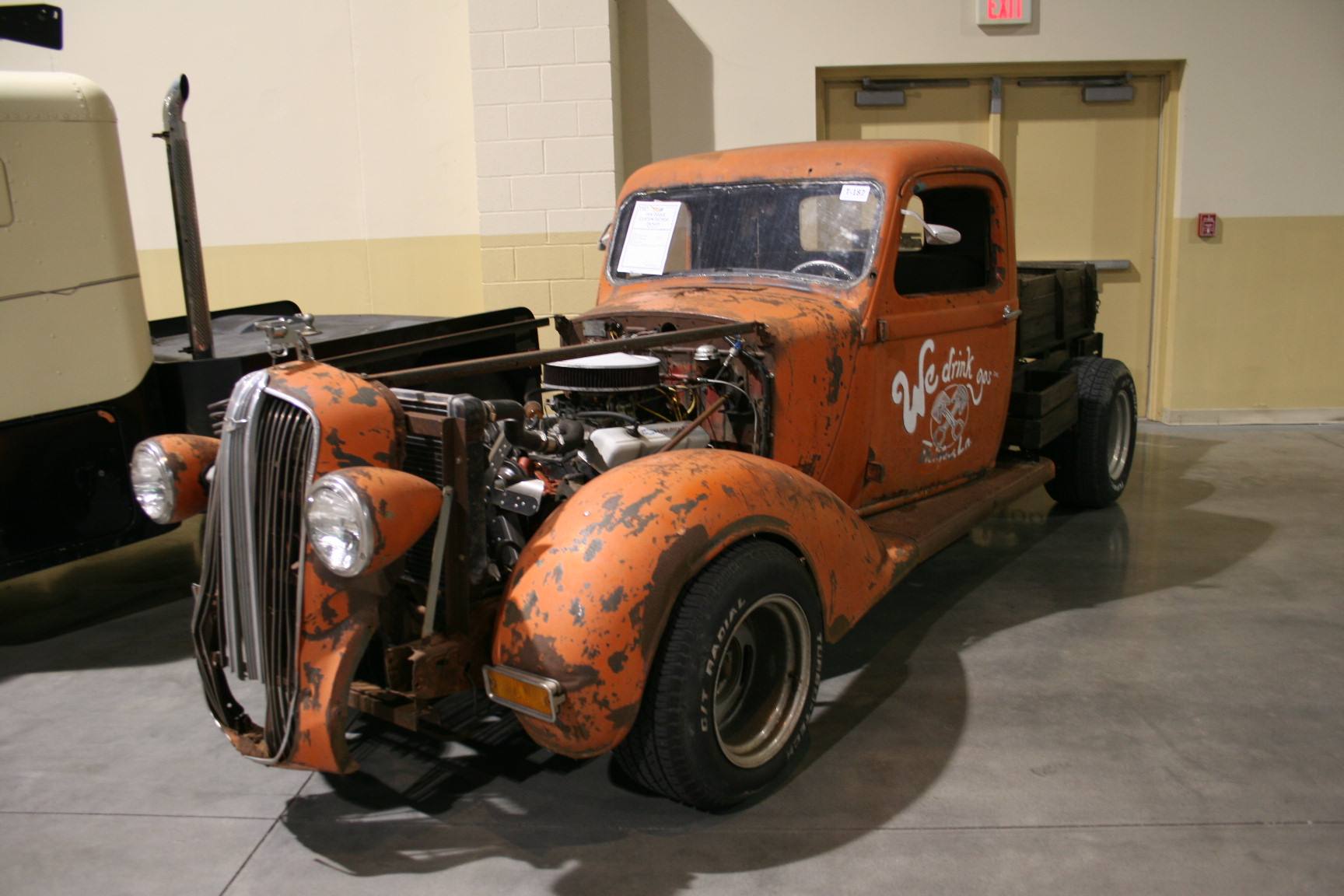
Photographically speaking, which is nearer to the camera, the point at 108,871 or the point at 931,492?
the point at 108,871

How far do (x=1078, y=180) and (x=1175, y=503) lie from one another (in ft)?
10.0

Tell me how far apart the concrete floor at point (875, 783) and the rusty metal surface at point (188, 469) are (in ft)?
2.74

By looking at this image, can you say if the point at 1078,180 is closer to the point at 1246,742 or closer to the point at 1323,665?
the point at 1323,665

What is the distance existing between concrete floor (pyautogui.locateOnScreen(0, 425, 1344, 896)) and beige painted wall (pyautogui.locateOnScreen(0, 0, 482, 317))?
4097mm

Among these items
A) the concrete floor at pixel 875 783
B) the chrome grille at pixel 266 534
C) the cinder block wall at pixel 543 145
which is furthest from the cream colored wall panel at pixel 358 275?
the chrome grille at pixel 266 534

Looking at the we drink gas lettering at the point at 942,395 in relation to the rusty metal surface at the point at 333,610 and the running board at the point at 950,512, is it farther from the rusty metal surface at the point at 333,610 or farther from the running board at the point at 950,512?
the rusty metal surface at the point at 333,610

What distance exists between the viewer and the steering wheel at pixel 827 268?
12.4 feet

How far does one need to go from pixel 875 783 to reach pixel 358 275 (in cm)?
618

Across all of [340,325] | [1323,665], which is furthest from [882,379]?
[340,325]

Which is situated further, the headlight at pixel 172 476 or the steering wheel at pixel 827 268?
the steering wheel at pixel 827 268

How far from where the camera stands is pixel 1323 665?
3.53 meters

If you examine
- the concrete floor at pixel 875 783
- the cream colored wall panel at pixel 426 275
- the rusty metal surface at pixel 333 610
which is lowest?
the concrete floor at pixel 875 783

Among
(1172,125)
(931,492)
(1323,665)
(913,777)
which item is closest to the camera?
(913,777)

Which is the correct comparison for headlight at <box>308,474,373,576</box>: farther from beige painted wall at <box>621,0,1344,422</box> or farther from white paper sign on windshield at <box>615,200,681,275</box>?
beige painted wall at <box>621,0,1344,422</box>
